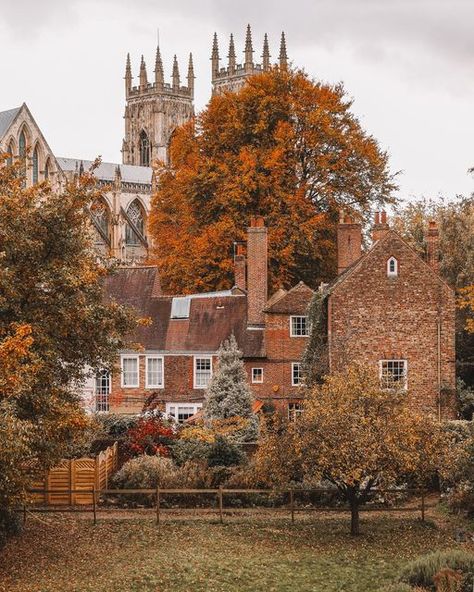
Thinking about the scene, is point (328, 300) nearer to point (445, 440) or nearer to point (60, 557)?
point (445, 440)

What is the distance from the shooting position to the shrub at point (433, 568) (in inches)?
906

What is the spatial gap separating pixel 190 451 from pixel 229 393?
4.46 metres

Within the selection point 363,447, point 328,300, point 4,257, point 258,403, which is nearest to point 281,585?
point 363,447

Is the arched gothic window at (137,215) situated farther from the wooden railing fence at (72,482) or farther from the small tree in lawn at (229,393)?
the wooden railing fence at (72,482)

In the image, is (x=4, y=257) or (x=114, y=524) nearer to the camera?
(x=4, y=257)

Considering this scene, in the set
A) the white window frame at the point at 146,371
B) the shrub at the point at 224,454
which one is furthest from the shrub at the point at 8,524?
the white window frame at the point at 146,371

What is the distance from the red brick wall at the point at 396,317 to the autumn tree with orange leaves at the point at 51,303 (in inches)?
492

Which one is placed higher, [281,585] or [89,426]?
[89,426]

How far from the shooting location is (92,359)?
30109mm

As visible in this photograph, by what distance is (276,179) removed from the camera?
184 feet

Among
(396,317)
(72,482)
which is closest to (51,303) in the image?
(72,482)

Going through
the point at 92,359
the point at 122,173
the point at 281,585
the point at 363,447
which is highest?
the point at 122,173

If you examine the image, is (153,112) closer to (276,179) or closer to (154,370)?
(276,179)

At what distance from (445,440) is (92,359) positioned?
1001 cm
